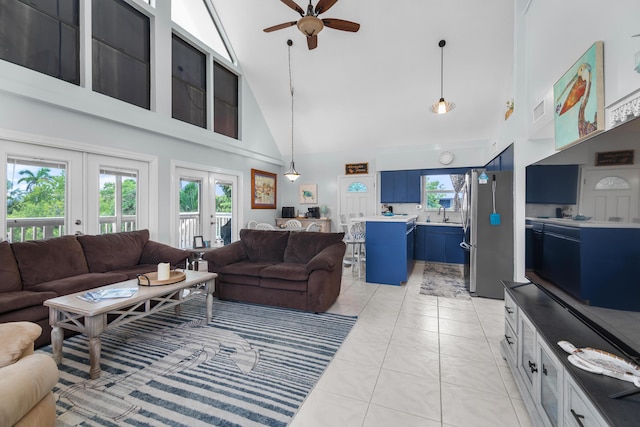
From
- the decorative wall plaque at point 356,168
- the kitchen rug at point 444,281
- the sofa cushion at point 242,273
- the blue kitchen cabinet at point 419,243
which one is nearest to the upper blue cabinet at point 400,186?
the decorative wall plaque at point 356,168

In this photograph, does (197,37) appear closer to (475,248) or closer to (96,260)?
(96,260)

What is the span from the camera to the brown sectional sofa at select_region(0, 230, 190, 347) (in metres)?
2.38

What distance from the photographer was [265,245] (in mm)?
4055

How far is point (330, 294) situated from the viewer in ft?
11.0

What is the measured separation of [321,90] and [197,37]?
8.00ft

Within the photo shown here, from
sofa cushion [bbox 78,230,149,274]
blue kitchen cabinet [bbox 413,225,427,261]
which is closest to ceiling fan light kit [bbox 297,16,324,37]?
sofa cushion [bbox 78,230,149,274]

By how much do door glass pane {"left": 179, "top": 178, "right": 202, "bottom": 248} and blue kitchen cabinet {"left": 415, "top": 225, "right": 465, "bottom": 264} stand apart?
462 centimetres

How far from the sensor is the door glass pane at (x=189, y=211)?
15.8 ft

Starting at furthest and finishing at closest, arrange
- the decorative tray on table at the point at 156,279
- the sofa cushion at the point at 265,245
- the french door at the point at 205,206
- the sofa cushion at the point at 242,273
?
the french door at the point at 205,206
the sofa cushion at the point at 265,245
the sofa cushion at the point at 242,273
the decorative tray on table at the point at 156,279

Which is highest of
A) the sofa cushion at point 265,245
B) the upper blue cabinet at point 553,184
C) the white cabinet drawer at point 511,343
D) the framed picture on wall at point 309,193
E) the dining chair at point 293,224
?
the framed picture on wall at point 309,193

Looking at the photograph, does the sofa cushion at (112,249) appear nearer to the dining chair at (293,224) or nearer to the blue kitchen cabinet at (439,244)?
the dining chair at (293,224)

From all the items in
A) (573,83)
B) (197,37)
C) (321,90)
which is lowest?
(573,83)

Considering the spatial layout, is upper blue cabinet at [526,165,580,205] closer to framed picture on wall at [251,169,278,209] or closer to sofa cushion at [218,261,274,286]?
sofa cushion at [218,261,274,286]

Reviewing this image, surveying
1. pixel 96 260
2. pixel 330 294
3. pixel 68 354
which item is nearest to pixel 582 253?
pixel 330 294
